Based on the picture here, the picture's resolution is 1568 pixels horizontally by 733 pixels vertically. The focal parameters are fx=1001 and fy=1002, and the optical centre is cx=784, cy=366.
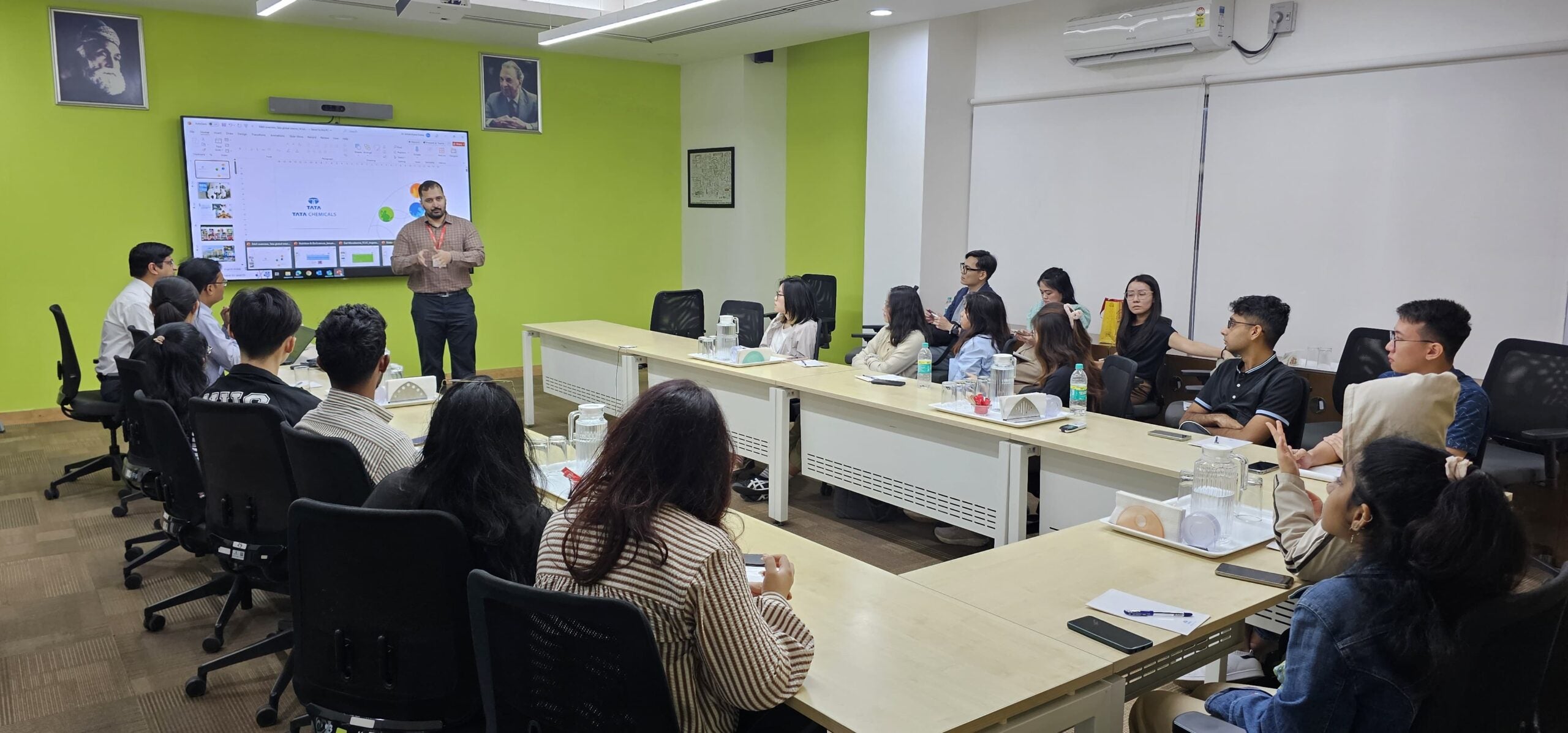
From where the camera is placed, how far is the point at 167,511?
3.50 metres

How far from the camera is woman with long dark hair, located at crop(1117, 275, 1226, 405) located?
18.4ft

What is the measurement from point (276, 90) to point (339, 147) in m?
0.57

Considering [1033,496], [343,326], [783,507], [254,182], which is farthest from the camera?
[254,182]

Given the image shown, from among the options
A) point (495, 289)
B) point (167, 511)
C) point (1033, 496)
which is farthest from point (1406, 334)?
point (495, 289)

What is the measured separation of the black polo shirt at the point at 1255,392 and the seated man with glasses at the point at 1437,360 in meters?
0.64

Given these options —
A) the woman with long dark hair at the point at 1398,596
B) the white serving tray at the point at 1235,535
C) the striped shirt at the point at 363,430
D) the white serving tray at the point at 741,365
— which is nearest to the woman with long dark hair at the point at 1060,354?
the white serving tray at the point at 741,365

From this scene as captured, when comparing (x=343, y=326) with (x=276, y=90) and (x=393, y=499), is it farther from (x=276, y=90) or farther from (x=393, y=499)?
(x=276, y=90)

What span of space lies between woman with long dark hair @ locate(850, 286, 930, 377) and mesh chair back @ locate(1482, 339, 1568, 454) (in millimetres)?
2563

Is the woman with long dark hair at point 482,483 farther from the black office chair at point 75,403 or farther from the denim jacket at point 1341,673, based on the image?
the black office chair at point 75,403

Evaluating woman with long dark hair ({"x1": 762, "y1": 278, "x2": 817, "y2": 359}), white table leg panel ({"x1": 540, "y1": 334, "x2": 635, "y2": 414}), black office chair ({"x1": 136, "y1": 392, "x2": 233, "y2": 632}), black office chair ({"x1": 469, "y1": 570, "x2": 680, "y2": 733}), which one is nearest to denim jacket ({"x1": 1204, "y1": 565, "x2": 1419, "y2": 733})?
black office chair ({"x1": 469, "y1": 570, "x2": 680, "y2": 733})

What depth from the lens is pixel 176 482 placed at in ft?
11.0

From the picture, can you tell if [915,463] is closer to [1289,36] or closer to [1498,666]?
[1498,666]

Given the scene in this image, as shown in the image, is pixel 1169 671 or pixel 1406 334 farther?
pixel 1406 334

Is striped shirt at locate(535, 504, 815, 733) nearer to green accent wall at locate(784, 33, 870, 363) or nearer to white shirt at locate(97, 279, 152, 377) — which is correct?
white shirt at locate(97, 279, 152, 377)
